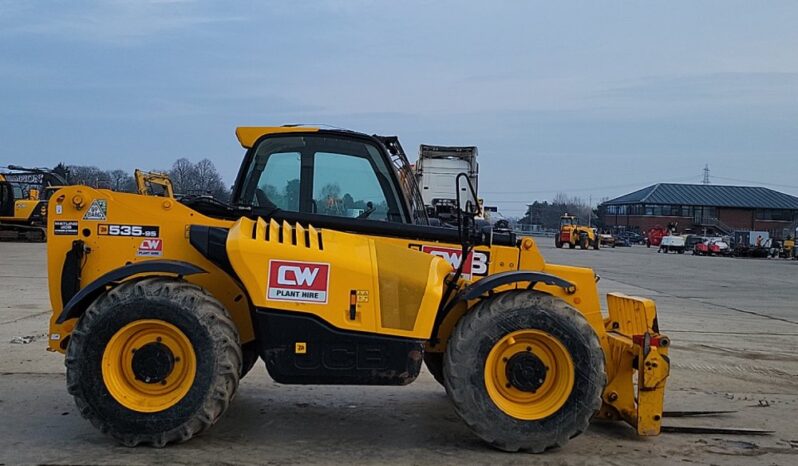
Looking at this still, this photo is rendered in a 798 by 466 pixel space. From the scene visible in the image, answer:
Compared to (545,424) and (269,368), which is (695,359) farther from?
(269,368)

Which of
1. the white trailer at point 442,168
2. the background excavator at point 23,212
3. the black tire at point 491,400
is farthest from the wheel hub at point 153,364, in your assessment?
the background excavator at point 23,212

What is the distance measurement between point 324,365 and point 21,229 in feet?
117

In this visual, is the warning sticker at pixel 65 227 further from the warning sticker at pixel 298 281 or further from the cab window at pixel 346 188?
the cab window at pixel 346 188

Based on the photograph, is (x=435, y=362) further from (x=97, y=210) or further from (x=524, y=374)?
(x=97, y=210)

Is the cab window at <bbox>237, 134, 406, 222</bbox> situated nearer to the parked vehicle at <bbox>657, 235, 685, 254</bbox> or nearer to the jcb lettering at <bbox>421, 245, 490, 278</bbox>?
the jcb lettering at <bbox>421, 245, 490, 278</bbox>

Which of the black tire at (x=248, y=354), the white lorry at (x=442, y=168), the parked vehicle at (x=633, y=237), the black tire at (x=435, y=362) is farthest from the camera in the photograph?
the parked vehicle at (x=633, y=237)

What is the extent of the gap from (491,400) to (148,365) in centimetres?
228

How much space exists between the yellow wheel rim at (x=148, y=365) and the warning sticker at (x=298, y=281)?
0.68 meters

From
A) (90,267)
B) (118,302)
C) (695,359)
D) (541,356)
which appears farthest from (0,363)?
(695,359)

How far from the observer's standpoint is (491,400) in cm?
504

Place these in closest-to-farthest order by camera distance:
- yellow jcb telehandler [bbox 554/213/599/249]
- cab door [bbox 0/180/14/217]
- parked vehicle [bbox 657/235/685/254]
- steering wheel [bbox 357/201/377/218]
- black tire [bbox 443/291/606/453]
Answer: black tire [bbox 443/291/606/453], steering wheel [bbox 357/201/377/218], cab door [bbox 0/180/14/217], yellow jcb telehandler [bbox 554/213/599/249], parked vehicle [bbox 657/235/685/254]

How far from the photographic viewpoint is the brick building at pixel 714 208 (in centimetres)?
9500

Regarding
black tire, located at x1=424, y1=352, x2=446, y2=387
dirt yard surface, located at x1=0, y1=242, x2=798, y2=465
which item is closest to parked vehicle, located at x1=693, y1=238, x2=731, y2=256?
dirt yard surface, located at x1=0, y1=242, x2=798, y2=465

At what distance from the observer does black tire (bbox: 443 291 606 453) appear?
5023mm
